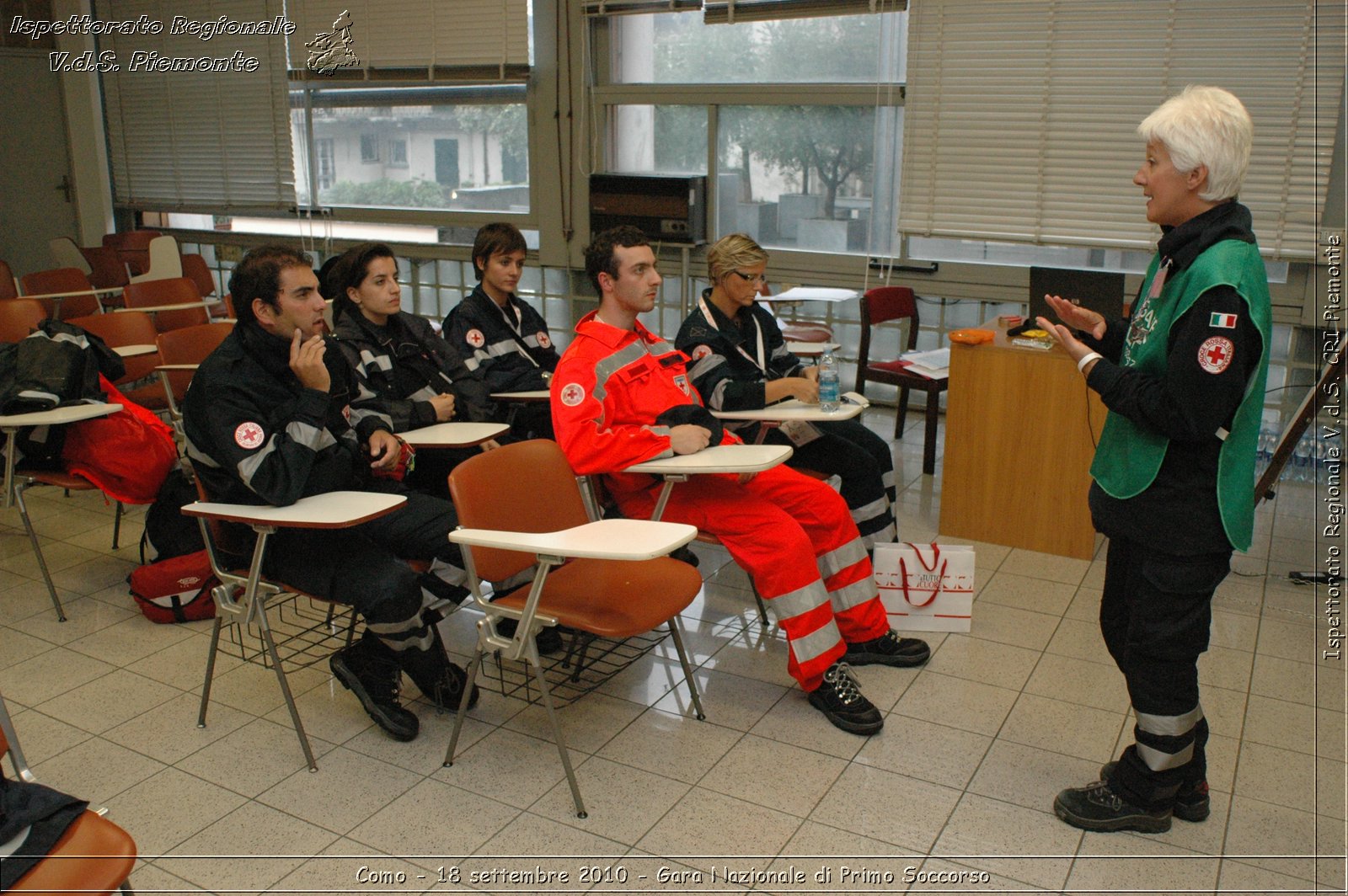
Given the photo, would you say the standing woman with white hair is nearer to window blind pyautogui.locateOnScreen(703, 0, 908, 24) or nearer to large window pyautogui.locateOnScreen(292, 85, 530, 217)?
window blind pyautogui.locateOnScreen(703, 0, 908, 24)

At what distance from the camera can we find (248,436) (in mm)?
2559

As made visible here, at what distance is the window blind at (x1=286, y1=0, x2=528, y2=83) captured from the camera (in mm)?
6574

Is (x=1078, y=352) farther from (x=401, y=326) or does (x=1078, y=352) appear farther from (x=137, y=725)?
(x=137, y=725)

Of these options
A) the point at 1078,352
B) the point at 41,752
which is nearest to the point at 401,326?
the point at 41,752

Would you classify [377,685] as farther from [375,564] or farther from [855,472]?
[855,472]


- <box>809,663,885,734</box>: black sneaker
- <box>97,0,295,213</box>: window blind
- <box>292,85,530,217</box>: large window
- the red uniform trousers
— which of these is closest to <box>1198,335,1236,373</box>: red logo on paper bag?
the red uniform trousers

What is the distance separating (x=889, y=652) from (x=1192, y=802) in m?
0.97

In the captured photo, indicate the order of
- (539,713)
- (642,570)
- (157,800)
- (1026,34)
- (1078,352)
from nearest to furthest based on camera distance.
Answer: (1078,352) < (157,800) < (642,570) < (539,713) < (1026,34)

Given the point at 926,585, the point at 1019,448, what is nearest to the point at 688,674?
the point at 926,585

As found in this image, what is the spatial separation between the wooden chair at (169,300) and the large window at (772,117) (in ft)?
8.34

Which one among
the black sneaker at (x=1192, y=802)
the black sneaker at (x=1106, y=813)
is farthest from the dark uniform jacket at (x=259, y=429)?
the black sneaker at (x=1192, y=802)

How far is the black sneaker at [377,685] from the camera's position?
2797 millimetres

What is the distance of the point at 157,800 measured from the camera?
2541 mm

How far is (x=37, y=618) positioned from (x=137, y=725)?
990mm
